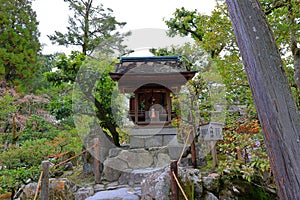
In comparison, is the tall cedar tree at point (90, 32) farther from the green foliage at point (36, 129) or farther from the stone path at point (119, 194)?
the stone path at point (119, 194)

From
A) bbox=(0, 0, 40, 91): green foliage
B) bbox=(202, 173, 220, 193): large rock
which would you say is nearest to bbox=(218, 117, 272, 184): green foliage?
bbox=(202, 173, 220, 193): large rock

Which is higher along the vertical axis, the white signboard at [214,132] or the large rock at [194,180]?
the white signboard at [214,132]

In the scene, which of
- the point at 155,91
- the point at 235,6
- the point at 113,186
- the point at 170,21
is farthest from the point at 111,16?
the point at 235,6

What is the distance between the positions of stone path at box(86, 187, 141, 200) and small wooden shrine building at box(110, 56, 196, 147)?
1.91 meters

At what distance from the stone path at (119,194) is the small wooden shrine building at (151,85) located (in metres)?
1.91

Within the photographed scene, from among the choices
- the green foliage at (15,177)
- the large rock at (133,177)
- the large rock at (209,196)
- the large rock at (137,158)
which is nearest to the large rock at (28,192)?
the green foliage at (15,177)

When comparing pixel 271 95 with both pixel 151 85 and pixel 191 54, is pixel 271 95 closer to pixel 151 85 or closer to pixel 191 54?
pixel 151 85

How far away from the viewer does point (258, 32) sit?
5.22ft

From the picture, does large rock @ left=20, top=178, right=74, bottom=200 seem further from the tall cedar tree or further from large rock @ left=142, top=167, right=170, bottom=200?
the tall cedar tree

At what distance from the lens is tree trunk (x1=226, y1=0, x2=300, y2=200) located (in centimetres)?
140

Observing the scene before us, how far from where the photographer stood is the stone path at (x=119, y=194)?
10.8ft

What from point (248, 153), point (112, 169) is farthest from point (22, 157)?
point (248, 153)

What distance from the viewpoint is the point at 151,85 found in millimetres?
5520

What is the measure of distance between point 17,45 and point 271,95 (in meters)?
9.71
